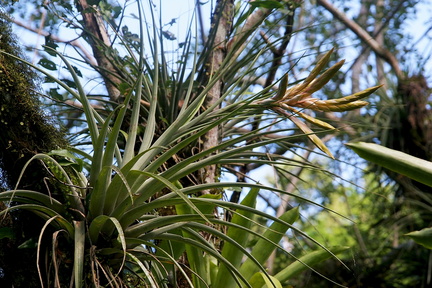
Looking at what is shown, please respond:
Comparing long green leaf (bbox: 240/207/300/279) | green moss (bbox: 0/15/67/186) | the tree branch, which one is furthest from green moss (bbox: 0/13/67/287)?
the tree branch

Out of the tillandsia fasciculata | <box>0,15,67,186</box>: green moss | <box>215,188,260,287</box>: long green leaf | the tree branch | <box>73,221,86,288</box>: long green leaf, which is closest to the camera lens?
<box>73,221,86,288</box>: long green leaf

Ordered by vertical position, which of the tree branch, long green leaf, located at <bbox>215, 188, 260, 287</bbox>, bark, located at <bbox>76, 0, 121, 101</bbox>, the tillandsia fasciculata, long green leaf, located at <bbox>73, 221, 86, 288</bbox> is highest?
the tree branch

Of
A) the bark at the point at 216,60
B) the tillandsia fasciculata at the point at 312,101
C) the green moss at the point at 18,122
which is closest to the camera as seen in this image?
the green moss at the point at 18,122

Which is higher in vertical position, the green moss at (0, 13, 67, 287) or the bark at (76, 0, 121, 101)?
the bark at (76, 0, 121, 101)

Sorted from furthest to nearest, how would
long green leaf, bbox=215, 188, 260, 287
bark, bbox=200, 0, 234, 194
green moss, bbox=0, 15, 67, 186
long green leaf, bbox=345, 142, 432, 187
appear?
bark, bbox=200, 0, 234, 194 → long green leaf, bbox=215, 188, 260, 287 → green moss, bbox=0, 15, 67, 186 → long green leaf, bbox=345, 142, 432, 187

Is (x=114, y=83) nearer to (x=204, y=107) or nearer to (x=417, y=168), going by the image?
(x=204, y=107)

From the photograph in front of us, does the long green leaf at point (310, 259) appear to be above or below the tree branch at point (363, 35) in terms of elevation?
below

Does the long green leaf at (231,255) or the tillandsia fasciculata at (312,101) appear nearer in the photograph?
the tillandsia fasciculata at (312,101)

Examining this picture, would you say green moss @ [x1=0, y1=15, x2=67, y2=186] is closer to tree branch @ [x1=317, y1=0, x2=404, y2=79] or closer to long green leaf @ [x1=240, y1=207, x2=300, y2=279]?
long green leaf @ [x1=240, y1=207, x2=300, y2=279]

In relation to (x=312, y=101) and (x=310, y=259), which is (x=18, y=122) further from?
(x=310, y=259)

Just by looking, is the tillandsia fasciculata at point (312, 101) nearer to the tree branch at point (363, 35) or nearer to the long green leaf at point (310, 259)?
the long green leaf at point (310, 259)

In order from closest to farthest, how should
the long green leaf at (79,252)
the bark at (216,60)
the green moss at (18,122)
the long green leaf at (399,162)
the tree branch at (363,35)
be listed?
the long green leaf at (399,162), the long green leaf at (79,252), the green moss at (18,122), the bark at (216,60), the tree branch at (363,35)

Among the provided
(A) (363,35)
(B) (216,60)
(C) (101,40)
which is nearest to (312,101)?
(B) (216,60)

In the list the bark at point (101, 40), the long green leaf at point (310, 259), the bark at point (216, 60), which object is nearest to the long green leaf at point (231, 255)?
the long green leaf at point (310, 259)
